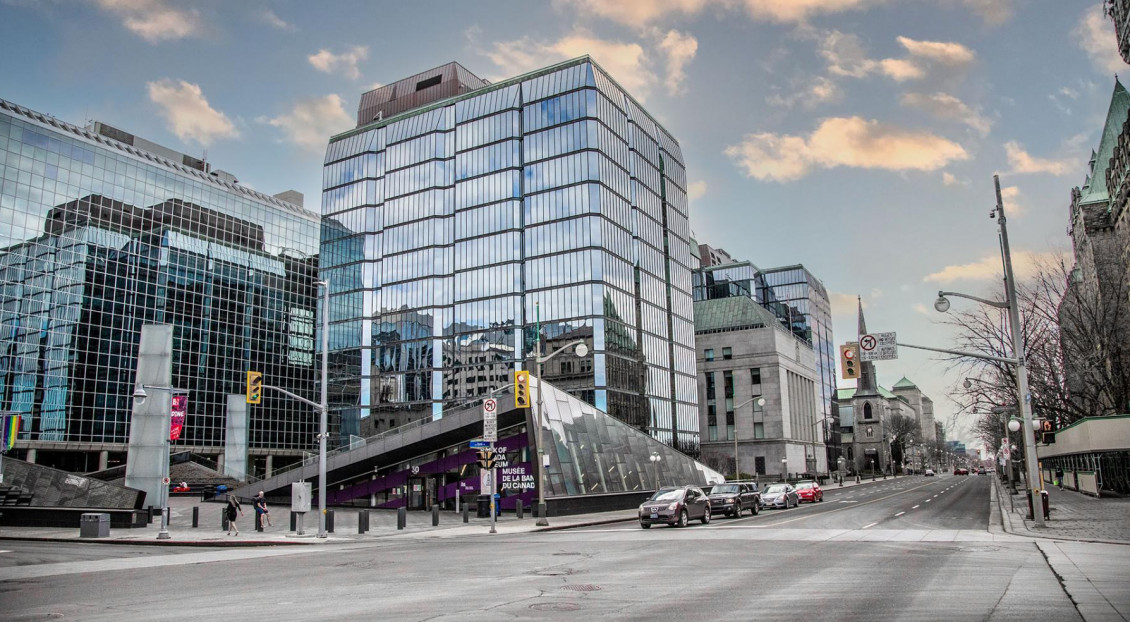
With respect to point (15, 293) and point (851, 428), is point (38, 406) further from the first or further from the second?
point (851, 428)

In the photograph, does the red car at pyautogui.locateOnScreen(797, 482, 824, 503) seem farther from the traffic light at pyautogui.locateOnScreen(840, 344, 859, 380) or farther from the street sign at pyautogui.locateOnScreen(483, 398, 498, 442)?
the traffic light at pyautogui.locateOnScreen(840, 344, 859, 380)

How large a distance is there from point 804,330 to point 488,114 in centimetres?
8336

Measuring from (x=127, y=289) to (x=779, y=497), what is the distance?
68747 millimetres

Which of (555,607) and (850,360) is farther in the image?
(850,360)

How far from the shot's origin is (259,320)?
94688 mm

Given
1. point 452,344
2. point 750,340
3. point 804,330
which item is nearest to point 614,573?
point 452,344

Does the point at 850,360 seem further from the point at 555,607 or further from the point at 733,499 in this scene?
the point at 555,607

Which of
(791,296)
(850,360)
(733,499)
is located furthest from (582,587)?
(791,296)

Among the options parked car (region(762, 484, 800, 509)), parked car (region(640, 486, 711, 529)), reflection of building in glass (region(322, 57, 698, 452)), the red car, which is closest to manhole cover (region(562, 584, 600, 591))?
parked car (region(640, 486, 711, 529))

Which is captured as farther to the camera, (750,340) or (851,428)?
(851,428)

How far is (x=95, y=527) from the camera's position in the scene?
30.8m

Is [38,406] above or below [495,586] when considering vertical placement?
above

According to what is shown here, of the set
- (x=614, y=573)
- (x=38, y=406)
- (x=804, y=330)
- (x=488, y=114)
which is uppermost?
(x=488, y=114)

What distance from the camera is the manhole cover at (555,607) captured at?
10.6 meters
